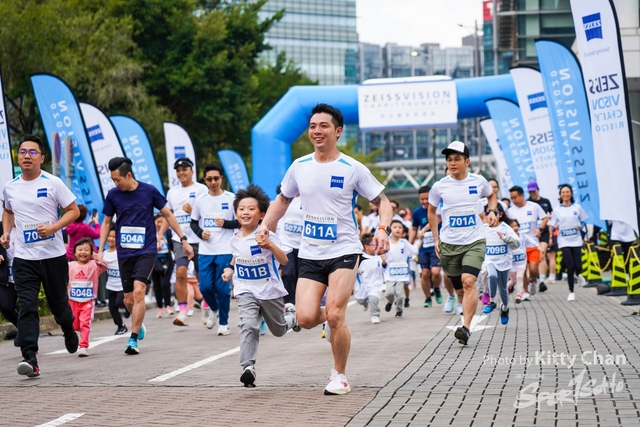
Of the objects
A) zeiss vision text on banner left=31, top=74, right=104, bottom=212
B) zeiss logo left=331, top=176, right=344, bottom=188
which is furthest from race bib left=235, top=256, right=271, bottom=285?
zeiss vision text on banner left=31, top=74, right=104, bottom=212

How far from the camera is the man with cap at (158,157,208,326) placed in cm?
1504

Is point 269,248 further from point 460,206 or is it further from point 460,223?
point 460,206

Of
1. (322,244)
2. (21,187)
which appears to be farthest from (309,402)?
(21,187)

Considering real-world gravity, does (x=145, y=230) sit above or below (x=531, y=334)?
above

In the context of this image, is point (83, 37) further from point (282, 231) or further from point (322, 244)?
point (322, 244)

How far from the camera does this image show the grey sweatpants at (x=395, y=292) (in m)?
16.4

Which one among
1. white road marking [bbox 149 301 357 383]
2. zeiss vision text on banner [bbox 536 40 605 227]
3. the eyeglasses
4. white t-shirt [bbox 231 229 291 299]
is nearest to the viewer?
white t-shirt [bbox 231 229 291 299]

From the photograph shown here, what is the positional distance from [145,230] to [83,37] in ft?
86.0

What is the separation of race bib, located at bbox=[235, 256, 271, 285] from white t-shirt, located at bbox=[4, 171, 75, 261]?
2051mm

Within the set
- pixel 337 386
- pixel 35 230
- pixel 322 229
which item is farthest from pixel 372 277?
pixel 337 386

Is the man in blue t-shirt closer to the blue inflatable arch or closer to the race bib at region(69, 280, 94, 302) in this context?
the race bib at region(69, 280, 94, 302)

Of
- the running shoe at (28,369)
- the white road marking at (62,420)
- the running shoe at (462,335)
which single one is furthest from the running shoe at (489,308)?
the white road marking at (62,420)

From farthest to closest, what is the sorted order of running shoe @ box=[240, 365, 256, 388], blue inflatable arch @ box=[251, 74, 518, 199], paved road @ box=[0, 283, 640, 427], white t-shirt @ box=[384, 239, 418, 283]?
blue inflatable arch @ box=[251, 74, 518, 199]
white t-shirt @ box=[384, 239, 418, 283]
running shoe @ box=[240, 365, 256, 388]
paved road @ box=[0, 283, 640, 427]

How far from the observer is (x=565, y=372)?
8.62 m
